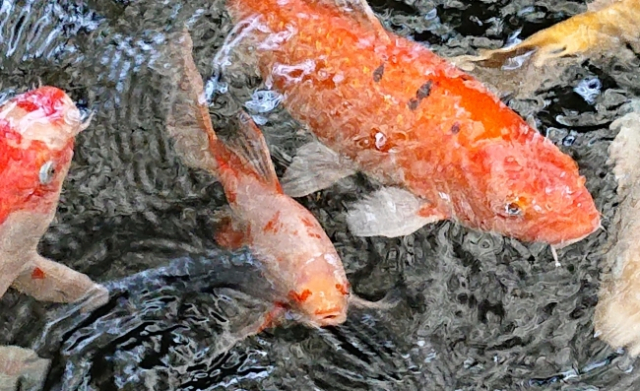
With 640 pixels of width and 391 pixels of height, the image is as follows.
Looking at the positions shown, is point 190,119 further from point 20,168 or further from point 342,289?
point 342,289

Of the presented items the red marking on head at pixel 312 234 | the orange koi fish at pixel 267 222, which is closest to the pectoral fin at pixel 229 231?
the orange koi fish at pixel 267 222

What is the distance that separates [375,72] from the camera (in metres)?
2.93

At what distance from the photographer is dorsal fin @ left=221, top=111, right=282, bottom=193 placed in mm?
2912

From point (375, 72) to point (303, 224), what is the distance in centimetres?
56

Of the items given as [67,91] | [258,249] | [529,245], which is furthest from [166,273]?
[529,245]

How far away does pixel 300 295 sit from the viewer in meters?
2.73

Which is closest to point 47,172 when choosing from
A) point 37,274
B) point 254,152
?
point 37,274

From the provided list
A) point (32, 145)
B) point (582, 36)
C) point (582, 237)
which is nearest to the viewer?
point (32, 145)

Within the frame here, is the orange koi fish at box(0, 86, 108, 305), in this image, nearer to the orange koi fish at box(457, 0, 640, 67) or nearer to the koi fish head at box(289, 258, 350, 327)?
the koi fish head at box(289, 258, 350, 327)

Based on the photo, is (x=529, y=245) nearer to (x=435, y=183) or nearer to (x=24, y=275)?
(x=435, y=183)

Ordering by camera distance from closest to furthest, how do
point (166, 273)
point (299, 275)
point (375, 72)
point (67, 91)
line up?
1. point (299, 275)
2. point (375, 72)
3. point (166, 273)
4. point (67, 91)

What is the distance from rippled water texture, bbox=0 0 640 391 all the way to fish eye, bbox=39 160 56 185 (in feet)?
1.50

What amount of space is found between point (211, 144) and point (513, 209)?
3.32ft

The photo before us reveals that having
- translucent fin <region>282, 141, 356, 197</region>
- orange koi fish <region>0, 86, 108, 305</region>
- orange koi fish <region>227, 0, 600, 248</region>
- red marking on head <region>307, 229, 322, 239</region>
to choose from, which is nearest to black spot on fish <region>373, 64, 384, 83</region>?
orange koi fish <region>227, 0, 600, 248</region>
